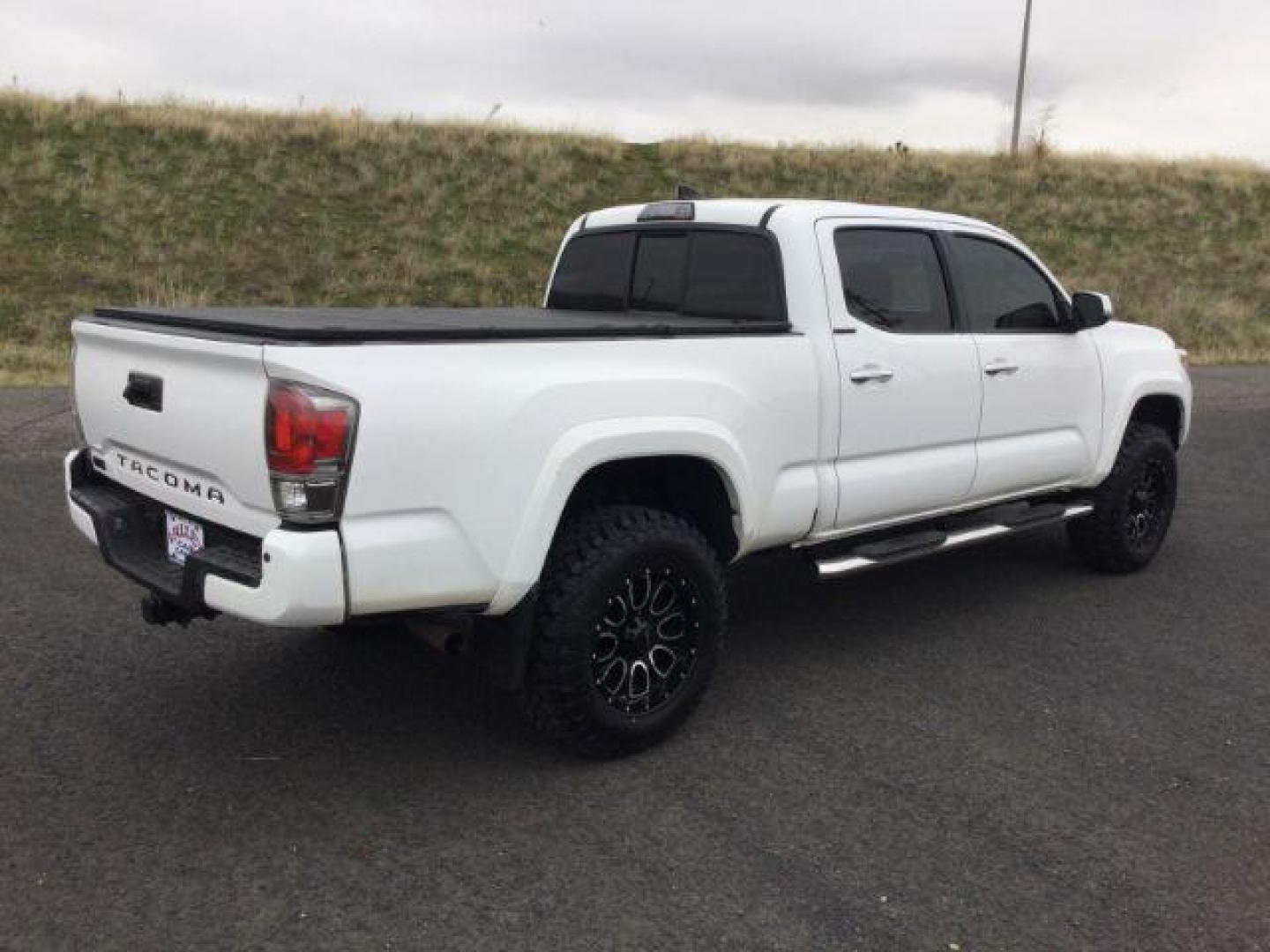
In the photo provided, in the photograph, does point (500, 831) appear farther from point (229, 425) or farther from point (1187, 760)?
point (1187, 760)

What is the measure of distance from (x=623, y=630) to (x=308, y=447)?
4.14ft

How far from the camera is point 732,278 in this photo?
442cm

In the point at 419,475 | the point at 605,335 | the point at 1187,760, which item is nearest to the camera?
the point at 419,475

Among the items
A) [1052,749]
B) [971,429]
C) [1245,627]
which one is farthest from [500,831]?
[1245,627]

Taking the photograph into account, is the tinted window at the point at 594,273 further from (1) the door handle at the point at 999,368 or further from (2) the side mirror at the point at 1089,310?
(2) the side mirror at the point at 1089,310

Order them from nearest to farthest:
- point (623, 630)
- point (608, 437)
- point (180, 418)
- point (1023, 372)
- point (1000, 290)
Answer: point (180, 418), point (608, 437), point (623, 630), point (1023, 372), point (1000, 290)

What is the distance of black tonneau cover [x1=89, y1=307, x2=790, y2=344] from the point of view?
Result: 299 cm

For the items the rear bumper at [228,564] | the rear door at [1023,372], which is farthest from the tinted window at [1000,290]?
the rear bumper at [228,564]

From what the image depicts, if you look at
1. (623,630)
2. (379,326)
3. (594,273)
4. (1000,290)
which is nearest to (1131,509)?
(1000,290)

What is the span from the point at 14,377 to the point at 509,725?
10.5m

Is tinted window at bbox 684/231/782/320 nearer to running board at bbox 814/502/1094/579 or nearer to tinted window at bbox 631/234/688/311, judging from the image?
tinted window at bbox 631/234/688/311

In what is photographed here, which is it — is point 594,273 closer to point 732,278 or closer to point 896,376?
point 732,278

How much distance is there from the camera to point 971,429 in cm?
482

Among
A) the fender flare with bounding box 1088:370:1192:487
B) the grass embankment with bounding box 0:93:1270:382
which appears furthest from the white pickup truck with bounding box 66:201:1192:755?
the grass embankment with bounding box 0:93:1270:382
